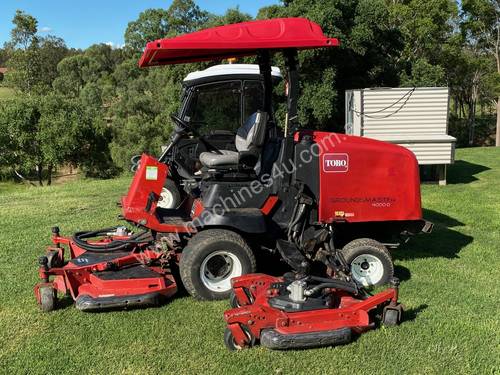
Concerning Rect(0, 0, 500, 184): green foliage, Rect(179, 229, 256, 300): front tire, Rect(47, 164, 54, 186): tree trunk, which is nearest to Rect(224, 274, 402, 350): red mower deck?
Rect(179, 229, 256, 300): front tire

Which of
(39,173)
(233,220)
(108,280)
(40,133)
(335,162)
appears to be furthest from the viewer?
(39,173)

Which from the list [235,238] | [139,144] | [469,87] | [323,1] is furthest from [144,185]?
[469,87]

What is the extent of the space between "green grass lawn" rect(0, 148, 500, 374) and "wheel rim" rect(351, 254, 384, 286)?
280 millimetres

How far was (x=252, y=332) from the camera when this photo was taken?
3514 mm

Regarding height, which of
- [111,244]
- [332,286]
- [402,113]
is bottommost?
[332,286]

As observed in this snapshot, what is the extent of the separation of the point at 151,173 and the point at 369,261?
7.29 ft

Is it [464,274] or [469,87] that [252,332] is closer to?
[464,274]

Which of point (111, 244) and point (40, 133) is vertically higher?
point (40, 133)

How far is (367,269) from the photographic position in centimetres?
473

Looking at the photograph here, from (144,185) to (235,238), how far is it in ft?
3.32

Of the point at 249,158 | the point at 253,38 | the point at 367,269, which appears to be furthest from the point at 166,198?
the point at 253,38

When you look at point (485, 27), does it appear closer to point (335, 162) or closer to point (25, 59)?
point (335, 162)

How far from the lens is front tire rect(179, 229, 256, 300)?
421 cm

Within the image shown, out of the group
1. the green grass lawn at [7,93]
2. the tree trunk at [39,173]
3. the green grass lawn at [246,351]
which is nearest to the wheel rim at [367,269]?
the green grass lawn at [246,351]
